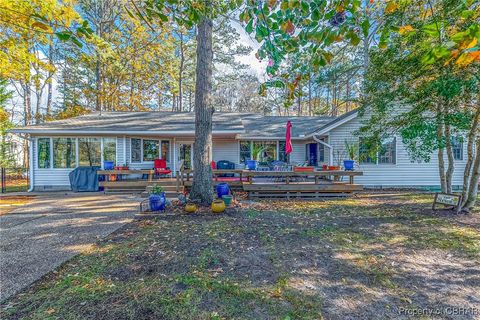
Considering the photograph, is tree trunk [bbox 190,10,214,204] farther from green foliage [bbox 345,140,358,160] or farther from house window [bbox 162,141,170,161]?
green foliage [bbox 345,140,358,160]

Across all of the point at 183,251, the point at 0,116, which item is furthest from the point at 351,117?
the point at 0,116

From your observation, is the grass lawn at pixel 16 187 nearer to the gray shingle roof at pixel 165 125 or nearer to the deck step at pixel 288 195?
the gray shingle roof at pixel 165 125

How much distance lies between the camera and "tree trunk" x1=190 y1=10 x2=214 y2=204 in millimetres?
6867

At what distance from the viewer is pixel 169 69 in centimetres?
1867

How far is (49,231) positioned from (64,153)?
6.95m

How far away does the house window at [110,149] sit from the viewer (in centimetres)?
1064

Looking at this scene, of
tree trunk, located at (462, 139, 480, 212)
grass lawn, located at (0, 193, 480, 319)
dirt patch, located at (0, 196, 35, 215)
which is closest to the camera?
grass lawn, located at (0, 193, 480, 319)

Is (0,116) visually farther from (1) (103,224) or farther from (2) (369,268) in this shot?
(2) (369,268)

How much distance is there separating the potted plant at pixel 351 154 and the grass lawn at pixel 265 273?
12.3ft

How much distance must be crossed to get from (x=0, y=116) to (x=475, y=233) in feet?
81.2

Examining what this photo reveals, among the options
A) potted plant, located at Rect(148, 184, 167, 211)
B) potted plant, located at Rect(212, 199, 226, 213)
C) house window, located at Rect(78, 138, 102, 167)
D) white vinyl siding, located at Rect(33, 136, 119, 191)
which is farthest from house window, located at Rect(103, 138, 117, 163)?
potted plant, located at Rect(212, 199, 226, 213)

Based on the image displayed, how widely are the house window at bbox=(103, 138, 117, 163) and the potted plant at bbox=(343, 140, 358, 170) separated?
33.6 ft

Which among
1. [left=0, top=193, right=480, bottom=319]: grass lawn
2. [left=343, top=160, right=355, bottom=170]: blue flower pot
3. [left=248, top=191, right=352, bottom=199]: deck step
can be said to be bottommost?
[left=0, top=193, right=480, bottom=319]: grass lawn

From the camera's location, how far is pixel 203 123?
22.8 feet
